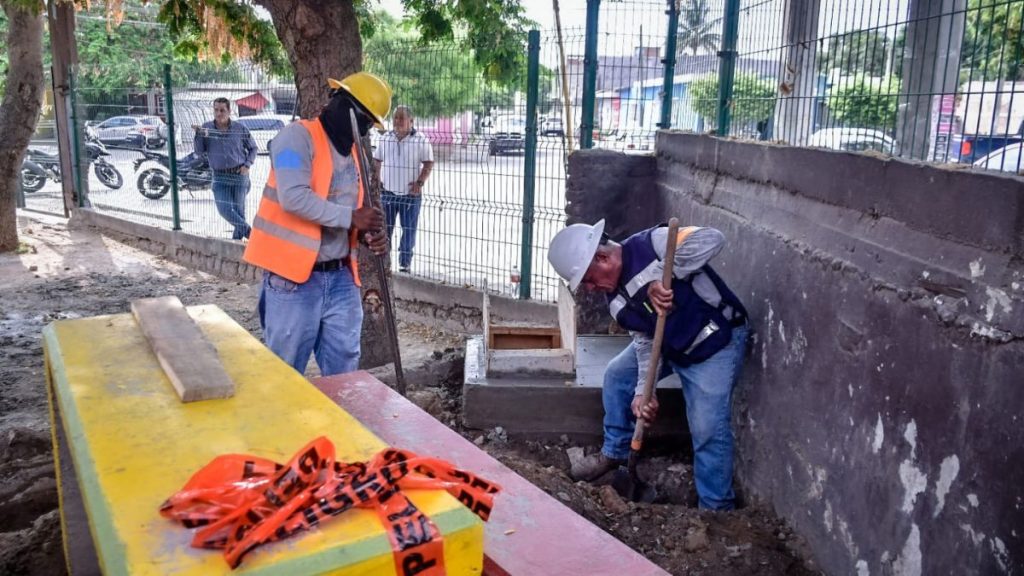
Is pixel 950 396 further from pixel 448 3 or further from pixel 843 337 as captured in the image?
pixel 448 3

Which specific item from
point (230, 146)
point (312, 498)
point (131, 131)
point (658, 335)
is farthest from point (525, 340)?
point (131, 131)

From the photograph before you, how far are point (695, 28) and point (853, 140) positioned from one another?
106 inches

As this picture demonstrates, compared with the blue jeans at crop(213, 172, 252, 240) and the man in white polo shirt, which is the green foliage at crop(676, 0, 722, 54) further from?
the blue jeans at crop(213, 172, 252, 240)

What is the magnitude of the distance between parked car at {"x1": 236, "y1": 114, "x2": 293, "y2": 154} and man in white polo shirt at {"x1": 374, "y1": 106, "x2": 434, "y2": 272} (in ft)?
6.23

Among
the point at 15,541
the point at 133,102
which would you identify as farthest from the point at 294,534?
the point at 133,102

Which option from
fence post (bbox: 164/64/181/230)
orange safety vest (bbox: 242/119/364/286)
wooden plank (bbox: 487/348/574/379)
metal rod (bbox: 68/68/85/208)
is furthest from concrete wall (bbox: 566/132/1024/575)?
metal rod (bbox: 68/68/85/208)

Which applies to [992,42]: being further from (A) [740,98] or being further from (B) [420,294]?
(B) [420,294]

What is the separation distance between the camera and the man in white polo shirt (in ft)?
26.1

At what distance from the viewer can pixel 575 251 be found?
4.09m

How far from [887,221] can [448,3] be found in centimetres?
464

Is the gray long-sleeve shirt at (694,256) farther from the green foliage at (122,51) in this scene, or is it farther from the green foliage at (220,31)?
the green foliage at (122,51)

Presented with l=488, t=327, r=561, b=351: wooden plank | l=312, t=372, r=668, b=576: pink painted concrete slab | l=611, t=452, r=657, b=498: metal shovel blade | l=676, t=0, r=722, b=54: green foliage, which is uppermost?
l=676, t=0, r=722, b=54: green foliage

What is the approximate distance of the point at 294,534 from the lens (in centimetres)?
154

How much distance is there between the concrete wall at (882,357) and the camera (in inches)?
95.8
